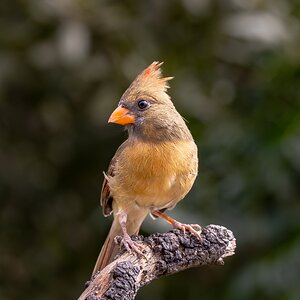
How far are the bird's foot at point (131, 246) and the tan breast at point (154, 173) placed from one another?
0.40m

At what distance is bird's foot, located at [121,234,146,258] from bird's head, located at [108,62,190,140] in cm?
72

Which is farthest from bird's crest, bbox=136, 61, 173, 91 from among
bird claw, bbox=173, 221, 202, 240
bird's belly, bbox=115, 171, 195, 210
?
bird claw, bbox=173, 221, 202, 240

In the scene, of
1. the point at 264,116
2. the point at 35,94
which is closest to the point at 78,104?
the point at 35,94

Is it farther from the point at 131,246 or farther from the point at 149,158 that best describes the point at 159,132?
the point at 131,246

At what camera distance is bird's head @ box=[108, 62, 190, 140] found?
520 cm

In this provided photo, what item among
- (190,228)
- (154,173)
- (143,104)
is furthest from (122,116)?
(190,228)

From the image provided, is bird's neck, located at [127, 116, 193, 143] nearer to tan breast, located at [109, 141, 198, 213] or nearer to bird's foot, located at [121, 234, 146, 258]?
tan breast, located at [109, 141, 198, 213]

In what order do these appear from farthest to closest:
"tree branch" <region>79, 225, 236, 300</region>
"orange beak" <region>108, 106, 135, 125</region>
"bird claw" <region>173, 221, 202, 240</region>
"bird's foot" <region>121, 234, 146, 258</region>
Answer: "orange beak" <region>108, 106, 135, 125</region> → "bird claw" <region>173, 221, 202, 240</region> → "bird's foot" <region>121, 234, 146, 258</region> → "tree branch" <region>79, 225, 236, 300</region>

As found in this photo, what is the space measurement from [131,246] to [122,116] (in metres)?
0.88

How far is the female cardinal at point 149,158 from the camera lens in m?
5.02

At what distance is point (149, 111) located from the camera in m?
5.23

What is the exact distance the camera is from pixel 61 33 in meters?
6.42

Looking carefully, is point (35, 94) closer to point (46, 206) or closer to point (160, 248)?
point (46, 206)

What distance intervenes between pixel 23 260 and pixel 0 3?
175cm
